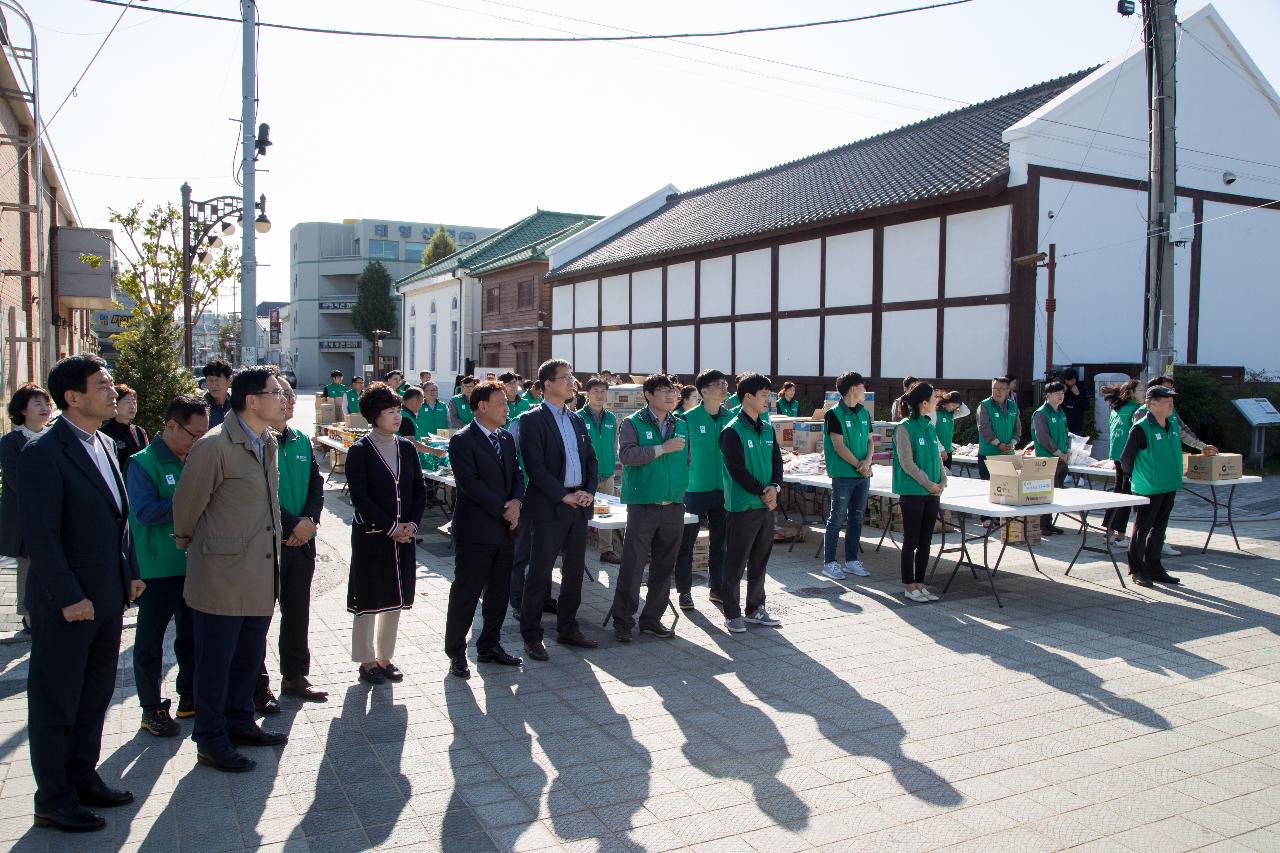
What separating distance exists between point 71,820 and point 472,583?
258cm

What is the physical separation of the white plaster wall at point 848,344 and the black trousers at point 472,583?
15.4 m

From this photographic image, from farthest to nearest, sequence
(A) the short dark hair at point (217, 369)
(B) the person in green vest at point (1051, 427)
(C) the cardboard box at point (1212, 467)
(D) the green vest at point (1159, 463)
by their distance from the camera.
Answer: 1. (B) the person in green vest at point (1051, 427)
2. (C) the cardboard box at point (1212, 467)
3. (D) the green vest at point (1159, 463)
4. (A) the short dark hair at point (217, 369)

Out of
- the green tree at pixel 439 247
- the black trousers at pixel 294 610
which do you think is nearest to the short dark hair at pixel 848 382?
the black trousers at pixel 294 610

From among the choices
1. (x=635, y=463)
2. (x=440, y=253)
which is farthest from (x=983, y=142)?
(x=440, y=253)

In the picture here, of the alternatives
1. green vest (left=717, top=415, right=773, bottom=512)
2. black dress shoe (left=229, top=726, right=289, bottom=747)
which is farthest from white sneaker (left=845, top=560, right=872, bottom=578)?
black dress shoe (left=229, top=726, right=289, bottom=747)

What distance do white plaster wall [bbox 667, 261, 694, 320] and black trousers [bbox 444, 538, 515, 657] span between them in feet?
66.4

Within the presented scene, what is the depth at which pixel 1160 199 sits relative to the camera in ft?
44.0

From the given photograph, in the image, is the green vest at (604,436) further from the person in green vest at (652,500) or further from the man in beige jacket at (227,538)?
the man in beige jacket at (227,538)

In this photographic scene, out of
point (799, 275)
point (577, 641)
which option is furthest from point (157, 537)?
point (799, 275)

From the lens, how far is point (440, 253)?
5497 centimetres

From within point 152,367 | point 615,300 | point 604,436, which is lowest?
point 604,436

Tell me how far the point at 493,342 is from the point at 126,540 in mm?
33936

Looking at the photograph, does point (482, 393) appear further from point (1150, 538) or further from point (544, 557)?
point (1150, 538)

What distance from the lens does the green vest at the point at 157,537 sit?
15.9ft
